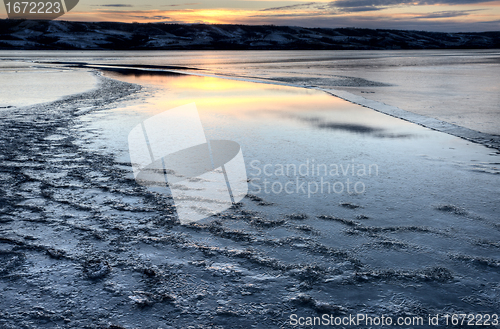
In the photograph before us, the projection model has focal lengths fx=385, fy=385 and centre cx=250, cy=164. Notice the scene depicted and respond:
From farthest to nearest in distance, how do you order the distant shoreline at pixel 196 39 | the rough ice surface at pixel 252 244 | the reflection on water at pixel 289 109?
the distant shoreline at pixel 196 39
the reflection on water at pixel 289 109
the rough ice surface at pixel 252 244

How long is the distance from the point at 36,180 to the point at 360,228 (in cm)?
391

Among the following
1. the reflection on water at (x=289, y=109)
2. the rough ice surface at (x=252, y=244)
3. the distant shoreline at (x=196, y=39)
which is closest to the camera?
the rough ice surface at (x=252, y=244)

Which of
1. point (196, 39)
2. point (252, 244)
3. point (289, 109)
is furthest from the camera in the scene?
point (196, 39)

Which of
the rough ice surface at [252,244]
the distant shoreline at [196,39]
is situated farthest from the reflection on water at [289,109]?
the distant shoreline at [196,39]

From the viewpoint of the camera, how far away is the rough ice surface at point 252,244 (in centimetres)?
246

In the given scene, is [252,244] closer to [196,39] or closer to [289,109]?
[289,109]

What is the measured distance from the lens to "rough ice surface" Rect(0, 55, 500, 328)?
8.09ft

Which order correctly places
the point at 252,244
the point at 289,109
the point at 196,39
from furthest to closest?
1. the point at 196,39
2. the point at 289,109
3. the point at 252,244

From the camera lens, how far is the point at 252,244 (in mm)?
3250

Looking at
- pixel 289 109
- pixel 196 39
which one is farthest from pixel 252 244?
pixel 196 39

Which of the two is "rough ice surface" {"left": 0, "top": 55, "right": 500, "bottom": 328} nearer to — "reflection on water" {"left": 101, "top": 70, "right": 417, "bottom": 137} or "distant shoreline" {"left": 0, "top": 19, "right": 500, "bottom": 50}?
"reflection on water" {"left": 101, "top": 70, "right": 417, "bottom": 137}

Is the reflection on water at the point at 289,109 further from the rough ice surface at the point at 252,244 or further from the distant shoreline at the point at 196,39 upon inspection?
the distant shoreline at the point at 196,39

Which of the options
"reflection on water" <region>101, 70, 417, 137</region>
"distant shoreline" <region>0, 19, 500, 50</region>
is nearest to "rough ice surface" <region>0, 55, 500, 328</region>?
"reflection on water" <region>101, 70, 417, 137</region>

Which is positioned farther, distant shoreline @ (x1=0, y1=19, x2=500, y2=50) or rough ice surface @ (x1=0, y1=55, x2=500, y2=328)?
distant shoreline @ (x1=0, y1=19, x2=500, y2=50)
